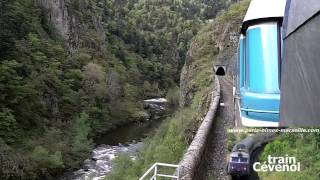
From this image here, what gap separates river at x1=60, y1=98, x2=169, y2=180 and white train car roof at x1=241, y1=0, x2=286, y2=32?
28046 mm

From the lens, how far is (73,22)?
255 ft

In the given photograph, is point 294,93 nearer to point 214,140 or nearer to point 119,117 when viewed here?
point 214,140

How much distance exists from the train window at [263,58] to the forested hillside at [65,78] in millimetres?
30096

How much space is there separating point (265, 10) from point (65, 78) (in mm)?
55336

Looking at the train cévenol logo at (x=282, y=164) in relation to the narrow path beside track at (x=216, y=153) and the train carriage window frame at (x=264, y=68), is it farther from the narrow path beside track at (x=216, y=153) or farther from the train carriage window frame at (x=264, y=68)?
the narrow path beside track at (x=216, y=153)

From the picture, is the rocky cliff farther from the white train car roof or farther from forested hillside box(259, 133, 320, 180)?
the white train car roof

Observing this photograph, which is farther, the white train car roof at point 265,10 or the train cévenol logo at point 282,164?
the train cévenol logo at point 282,164

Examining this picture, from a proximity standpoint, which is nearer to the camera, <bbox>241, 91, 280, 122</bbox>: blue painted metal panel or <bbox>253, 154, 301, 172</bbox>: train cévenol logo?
<bbox>241, 91, 280, 122</bbox>: blue painted metal panel

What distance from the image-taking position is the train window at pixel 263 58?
5.15 m

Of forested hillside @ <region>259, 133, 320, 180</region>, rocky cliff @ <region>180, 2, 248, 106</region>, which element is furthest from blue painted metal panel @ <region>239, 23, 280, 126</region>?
rocky cliff @ <region>180, 2, 248, 106</region>

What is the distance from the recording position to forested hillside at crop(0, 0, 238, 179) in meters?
39.2

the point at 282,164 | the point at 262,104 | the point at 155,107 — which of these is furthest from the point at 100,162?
the point at 155,107


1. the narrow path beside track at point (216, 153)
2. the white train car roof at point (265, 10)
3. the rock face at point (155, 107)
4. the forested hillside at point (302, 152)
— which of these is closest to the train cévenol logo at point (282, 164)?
the forested hillside at point (302, 152)

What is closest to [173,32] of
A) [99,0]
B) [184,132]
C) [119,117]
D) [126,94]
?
[99,0]
